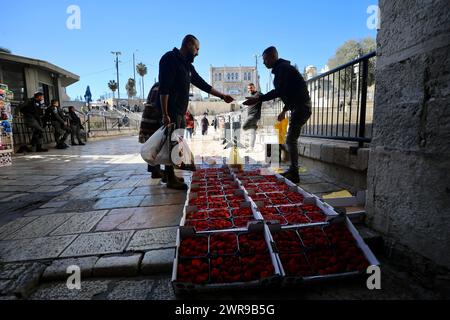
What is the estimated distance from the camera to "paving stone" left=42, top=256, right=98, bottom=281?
1818mm

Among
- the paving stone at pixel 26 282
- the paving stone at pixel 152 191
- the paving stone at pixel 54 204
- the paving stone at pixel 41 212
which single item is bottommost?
the paving stone at pixel 26 282

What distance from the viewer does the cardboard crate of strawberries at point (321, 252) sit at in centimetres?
164

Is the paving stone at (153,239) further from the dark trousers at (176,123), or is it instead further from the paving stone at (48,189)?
the paving stone at (48,189)

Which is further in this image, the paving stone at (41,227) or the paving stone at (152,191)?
the paving stone at (152,191)

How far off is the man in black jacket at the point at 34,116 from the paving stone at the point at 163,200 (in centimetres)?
806

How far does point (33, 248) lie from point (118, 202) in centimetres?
125

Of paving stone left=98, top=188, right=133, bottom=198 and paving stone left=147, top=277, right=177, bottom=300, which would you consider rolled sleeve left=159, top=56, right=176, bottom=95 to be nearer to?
paving stone left=98, top=188, right=133, bottom=198

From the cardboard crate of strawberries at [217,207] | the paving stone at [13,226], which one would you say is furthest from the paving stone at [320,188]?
the paving stone at [13,226]

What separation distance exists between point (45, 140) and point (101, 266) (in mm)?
11969

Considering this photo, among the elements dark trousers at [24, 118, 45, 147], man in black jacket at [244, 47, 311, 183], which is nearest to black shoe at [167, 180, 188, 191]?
man in black jacket at [244, 47, 311, 183]

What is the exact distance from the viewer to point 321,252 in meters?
1.83

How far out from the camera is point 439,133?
159 cm

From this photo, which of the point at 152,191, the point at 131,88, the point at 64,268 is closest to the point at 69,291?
the point at 64,268
